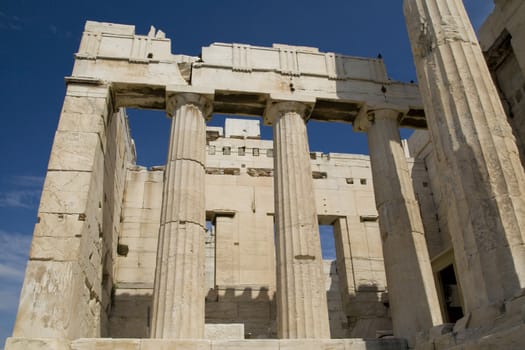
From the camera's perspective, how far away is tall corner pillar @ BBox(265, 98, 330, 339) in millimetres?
11359

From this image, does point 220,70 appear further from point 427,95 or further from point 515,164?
point 515,164

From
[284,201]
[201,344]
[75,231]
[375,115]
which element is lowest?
[201,344]

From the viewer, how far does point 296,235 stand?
12.4 meters

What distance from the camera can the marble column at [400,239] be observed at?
1179 cm

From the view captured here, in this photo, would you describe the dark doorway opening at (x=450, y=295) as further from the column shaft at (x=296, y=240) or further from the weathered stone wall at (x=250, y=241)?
the column shaft at (x=296, y=240)

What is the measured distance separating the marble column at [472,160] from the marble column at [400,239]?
344cm

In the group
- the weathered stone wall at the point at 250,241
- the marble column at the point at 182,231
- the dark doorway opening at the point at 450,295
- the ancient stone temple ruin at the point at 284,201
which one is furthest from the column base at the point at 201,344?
the dark doorway opening at the point at 450,295

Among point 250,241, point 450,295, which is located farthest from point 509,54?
point 250,241

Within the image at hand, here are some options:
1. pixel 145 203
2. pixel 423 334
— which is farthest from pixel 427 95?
pixel 145 203

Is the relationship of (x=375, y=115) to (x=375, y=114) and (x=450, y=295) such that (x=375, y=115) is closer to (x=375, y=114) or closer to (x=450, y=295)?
(x=375, y=114)

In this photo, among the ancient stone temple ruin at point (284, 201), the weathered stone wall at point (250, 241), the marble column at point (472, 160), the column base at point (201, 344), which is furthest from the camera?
the weathered stone wall at point (250, 241)

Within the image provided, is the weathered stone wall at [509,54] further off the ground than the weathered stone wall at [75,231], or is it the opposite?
the weathered stone wall at [509,54]

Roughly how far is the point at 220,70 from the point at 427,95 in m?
7.11

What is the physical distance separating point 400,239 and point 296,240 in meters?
2.86
